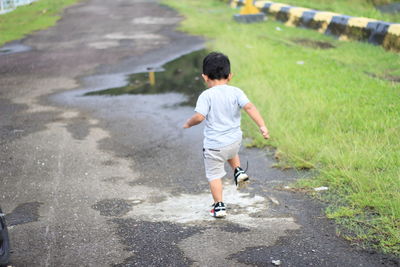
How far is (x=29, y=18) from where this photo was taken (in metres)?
17.3

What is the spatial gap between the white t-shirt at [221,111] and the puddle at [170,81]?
3.24 metres

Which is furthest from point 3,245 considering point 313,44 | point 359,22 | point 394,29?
point 359,22

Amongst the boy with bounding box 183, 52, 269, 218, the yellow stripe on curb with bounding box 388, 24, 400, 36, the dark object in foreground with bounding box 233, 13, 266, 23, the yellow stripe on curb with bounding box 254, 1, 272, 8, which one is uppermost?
the boy with bounding box 183, 52, 269, 218

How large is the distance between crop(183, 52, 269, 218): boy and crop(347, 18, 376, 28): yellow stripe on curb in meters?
7.27

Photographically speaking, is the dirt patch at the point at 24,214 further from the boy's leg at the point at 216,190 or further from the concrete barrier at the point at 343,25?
the concrete barrier at the point at 343,25

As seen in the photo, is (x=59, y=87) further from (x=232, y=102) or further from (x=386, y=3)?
(x=386, y=3)

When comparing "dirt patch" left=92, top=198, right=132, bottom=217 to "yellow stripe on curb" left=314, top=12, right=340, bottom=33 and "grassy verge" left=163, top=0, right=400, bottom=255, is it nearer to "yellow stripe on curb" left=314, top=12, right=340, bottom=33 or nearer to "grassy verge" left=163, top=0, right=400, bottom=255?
"grassy verge" left=163, top=0, right=400, bottom=255

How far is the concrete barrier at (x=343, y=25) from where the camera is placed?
9266 millimetres

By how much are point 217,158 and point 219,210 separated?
1.23 ft

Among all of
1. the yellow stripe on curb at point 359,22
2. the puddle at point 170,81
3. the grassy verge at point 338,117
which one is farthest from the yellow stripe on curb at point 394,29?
the puddle at point 170,81

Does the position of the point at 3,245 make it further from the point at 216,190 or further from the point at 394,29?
the point at 394,29

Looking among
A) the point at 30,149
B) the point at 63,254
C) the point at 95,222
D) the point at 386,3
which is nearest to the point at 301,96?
the point at 30,149

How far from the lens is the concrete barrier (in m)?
9.27

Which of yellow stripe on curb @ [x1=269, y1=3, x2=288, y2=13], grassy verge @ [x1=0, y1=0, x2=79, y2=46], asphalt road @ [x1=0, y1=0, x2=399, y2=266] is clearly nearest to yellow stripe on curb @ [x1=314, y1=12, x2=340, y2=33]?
yellow stripe on curb @ [x1=269, y1=3, x2=288, y2=13]
